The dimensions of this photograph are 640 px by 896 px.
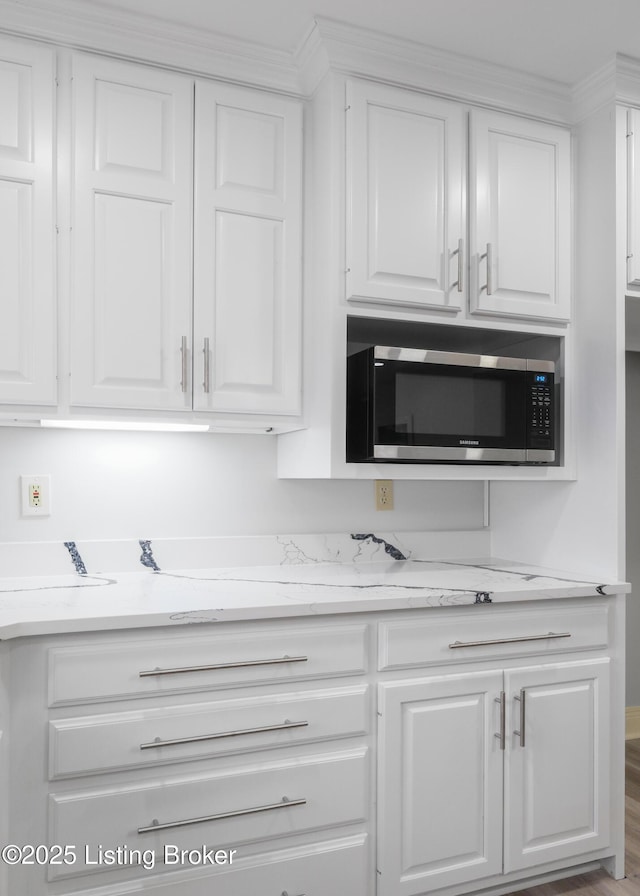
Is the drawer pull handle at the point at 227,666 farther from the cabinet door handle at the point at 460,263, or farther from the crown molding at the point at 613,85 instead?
the crown molding at the point at 613,85

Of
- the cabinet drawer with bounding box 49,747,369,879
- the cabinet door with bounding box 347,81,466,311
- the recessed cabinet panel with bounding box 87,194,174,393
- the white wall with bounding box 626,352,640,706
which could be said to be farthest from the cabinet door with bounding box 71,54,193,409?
the white wall with bounding box 626,352,640,706

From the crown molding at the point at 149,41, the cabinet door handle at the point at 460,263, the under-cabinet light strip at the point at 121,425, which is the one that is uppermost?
the crown molding at the point at 149,41

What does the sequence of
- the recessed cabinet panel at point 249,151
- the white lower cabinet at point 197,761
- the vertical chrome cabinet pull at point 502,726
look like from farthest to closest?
the recessed cabinet panel at point 249,151 < the vertical chrome cabinet pull at point 502,726 < the white lower cabinet at point 197,761

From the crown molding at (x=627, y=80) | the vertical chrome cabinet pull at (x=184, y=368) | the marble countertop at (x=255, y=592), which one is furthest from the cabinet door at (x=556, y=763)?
the crown molding at (x=627, y=80)

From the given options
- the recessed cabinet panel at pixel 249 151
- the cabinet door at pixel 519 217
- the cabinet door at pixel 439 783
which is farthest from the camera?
the cabinet door at pixel 519 217

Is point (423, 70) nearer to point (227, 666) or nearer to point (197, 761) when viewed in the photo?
point (227, 666)

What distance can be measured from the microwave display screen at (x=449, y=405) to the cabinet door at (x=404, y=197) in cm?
24

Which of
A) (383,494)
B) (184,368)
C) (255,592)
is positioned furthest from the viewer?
(383,494)

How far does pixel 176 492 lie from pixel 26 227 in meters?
0.88

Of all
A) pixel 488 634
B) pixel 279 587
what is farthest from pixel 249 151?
pixel 488 634

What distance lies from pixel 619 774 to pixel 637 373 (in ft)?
5.50

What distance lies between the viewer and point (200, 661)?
5.32 feet

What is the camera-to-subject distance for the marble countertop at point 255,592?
156 cm

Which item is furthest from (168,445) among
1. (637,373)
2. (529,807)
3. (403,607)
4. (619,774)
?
(637,373)
